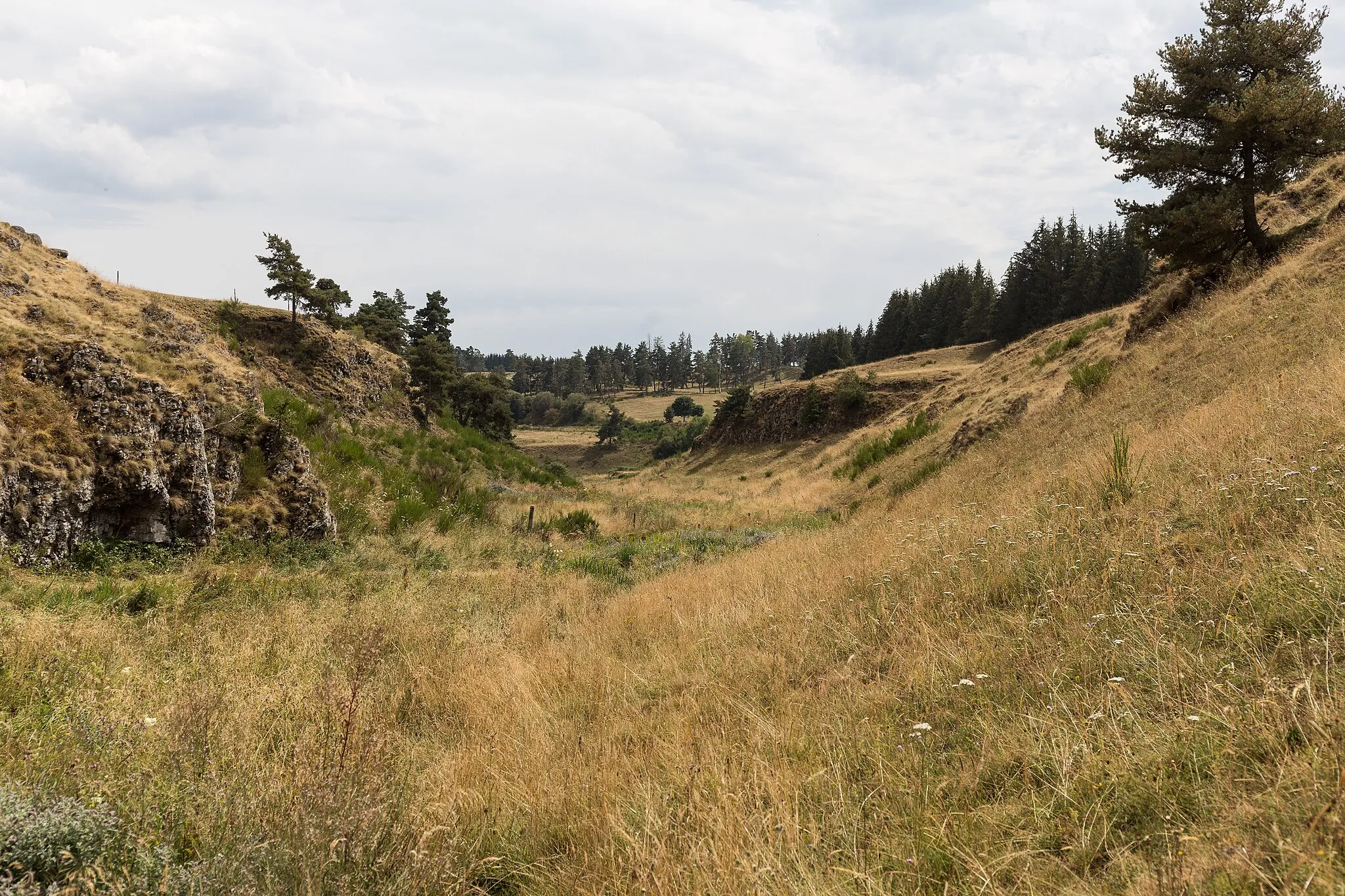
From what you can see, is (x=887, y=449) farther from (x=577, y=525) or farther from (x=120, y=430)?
(x=120, y=430)

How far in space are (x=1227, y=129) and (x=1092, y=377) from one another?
693 cm

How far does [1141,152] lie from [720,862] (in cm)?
2085

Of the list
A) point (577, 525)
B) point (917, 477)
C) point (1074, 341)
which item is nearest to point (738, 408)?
point (1074, 341)

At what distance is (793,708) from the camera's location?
12.9ft

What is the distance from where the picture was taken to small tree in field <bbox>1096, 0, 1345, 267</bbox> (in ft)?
46.3

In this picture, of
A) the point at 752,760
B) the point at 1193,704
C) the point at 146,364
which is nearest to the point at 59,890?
the point at 752,760

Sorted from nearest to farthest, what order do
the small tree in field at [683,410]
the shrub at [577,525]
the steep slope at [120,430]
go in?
1. the steep slope at [120,430]
2. the shrub at [577,525]
3. the small tree in field at [683,410]

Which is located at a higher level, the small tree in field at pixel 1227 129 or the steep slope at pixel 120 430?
the small tree in field at pixel 1227 129

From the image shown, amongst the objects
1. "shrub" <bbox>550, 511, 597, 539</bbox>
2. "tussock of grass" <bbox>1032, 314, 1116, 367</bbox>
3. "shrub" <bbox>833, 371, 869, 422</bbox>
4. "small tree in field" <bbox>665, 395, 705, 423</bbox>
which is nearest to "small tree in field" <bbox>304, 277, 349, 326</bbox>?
"shrub" <bbox>550, 511, 597, 539</bbox>

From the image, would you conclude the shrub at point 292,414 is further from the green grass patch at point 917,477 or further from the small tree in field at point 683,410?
the small tree in field at point 683,410

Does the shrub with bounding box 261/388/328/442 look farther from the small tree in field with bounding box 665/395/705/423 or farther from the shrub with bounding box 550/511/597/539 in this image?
the small tree in field with bounding box 665/395/705/423

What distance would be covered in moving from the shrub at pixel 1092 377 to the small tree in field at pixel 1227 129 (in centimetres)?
425

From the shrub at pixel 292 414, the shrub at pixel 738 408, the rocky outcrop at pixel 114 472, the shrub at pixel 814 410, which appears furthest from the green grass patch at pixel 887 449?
the shrub at pixel 738 408

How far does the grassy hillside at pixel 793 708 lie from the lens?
234 centimetres
